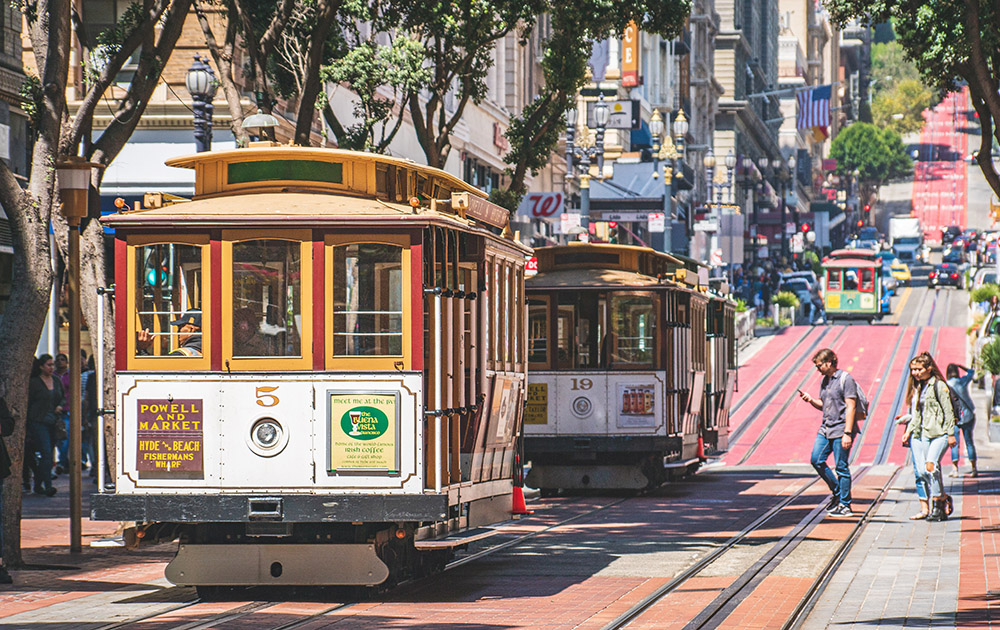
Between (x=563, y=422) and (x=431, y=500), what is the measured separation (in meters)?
10.0

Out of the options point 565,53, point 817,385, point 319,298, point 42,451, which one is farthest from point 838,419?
point 817,385

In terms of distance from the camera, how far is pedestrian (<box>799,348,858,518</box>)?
18.2 meters

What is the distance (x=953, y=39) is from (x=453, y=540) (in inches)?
317

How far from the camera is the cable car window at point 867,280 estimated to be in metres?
69.8

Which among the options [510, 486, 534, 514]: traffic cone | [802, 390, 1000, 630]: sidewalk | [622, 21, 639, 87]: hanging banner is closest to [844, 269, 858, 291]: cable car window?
[622, 21, 639, 87]: hanging banner

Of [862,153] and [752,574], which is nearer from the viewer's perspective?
[752,574]

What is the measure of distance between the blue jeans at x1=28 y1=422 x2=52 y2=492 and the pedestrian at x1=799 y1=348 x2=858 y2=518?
31.6ft

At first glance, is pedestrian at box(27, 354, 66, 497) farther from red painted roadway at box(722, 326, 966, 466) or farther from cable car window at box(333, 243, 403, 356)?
red painted roadway at box(722, 326, 966, 466)

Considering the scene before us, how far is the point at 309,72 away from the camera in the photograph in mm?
17891

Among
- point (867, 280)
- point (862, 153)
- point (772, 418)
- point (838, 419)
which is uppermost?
point (862, 153)

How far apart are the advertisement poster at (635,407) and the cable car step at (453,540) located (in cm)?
815

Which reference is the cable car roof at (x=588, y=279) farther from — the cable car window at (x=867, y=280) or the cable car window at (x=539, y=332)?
the cable car window at (x=867, y=280)

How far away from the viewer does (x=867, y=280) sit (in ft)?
229

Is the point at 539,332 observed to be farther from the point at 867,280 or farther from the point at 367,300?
the point at 867,280
